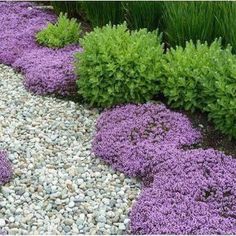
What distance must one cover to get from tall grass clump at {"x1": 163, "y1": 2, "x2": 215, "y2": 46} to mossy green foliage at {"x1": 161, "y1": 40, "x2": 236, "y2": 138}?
1.01 feet

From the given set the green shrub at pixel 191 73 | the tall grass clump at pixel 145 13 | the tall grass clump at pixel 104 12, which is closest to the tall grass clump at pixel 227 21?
the green shrub at pixel 191 73

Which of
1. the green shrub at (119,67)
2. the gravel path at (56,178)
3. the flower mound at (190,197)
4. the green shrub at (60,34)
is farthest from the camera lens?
the green shrub at (60,34)

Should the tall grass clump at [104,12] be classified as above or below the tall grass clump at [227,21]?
below

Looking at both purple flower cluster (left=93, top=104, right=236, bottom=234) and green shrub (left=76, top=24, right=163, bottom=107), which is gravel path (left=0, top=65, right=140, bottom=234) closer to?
purple flower cluster (left=93, top=104, right=236, bottom=234)

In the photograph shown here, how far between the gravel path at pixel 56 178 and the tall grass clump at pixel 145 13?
58.5 inches

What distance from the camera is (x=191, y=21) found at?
6250 mm

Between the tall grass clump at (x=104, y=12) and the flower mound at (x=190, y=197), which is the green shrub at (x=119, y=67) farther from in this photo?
the tall grass clump at (x=104, y=12)

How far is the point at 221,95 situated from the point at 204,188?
1.06 meters

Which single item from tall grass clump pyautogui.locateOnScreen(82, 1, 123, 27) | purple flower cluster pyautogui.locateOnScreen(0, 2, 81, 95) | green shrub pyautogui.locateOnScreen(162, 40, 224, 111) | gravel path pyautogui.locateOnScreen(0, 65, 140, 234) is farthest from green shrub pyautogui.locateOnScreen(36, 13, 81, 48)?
green shrub pyautogui.locateOnScreen(162, 40, 224, 111)

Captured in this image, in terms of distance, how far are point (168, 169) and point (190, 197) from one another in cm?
45

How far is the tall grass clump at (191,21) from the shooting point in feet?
20.4

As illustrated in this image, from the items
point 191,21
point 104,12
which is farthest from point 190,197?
point 104,12

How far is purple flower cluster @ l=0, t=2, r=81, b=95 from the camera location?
21.6 feet

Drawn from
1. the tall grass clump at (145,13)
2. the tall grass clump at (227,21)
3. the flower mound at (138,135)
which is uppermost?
the tall grass clump at (227,21)
